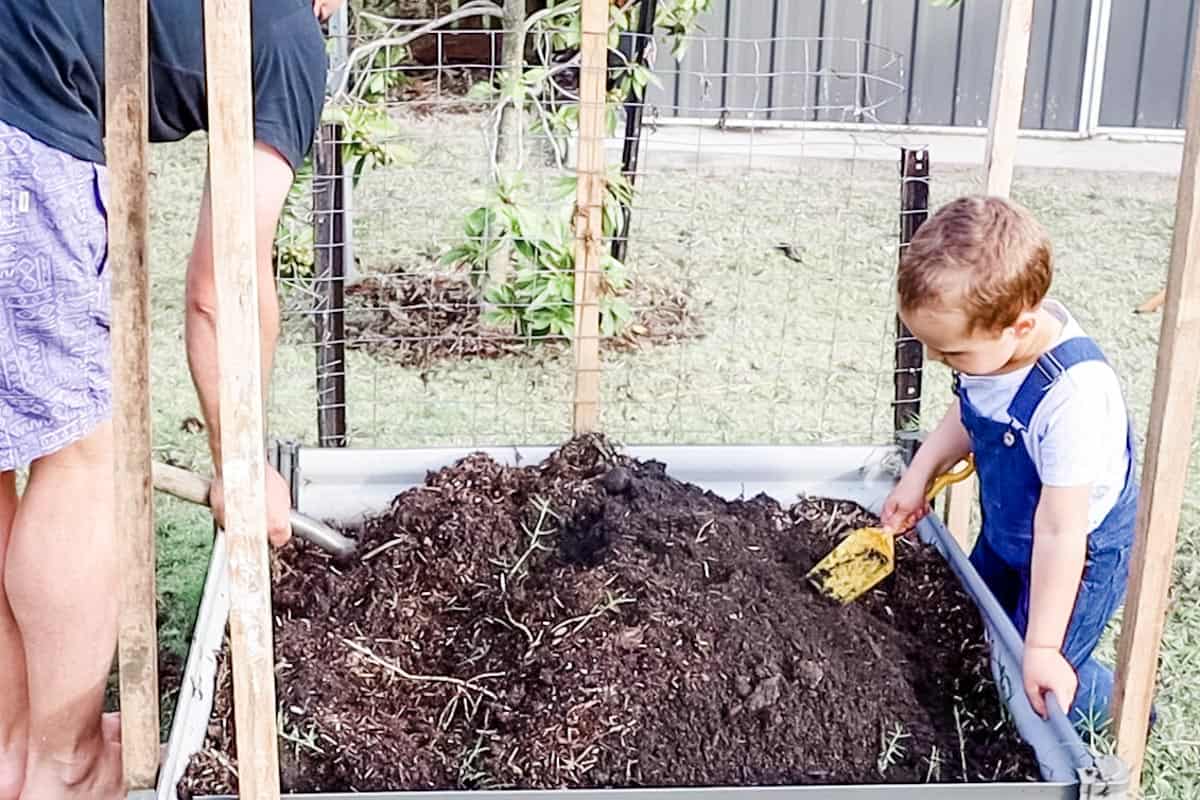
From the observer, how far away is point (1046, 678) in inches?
72.9

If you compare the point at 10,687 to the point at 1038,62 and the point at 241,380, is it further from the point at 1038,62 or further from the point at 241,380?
the point at 1038,62

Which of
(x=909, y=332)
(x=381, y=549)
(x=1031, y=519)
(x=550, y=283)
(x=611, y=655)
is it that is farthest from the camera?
(x=550, y=283)

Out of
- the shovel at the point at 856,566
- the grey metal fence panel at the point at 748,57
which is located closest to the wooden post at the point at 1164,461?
the shovel at the point at 856,566

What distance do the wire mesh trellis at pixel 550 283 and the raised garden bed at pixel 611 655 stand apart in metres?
0.97

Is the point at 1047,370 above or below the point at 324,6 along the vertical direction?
below

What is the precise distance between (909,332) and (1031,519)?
987 millimetres

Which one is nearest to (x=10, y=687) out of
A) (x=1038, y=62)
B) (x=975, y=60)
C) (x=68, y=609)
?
(x=68, y=609)

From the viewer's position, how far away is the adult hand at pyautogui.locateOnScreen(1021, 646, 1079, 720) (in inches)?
72.4

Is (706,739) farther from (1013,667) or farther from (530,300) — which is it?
(530,300)

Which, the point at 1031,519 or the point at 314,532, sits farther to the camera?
the point at 314,532

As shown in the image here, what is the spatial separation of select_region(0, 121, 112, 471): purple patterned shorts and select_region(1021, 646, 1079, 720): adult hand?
1.29 metres

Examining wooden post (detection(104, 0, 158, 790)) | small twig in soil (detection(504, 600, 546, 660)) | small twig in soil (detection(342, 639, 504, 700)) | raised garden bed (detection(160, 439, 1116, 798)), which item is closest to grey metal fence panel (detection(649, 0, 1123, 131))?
raised garden bed (detection(160, 439, 1116, 798))

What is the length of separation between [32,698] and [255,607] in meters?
0.72

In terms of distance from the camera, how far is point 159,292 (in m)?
4.65
